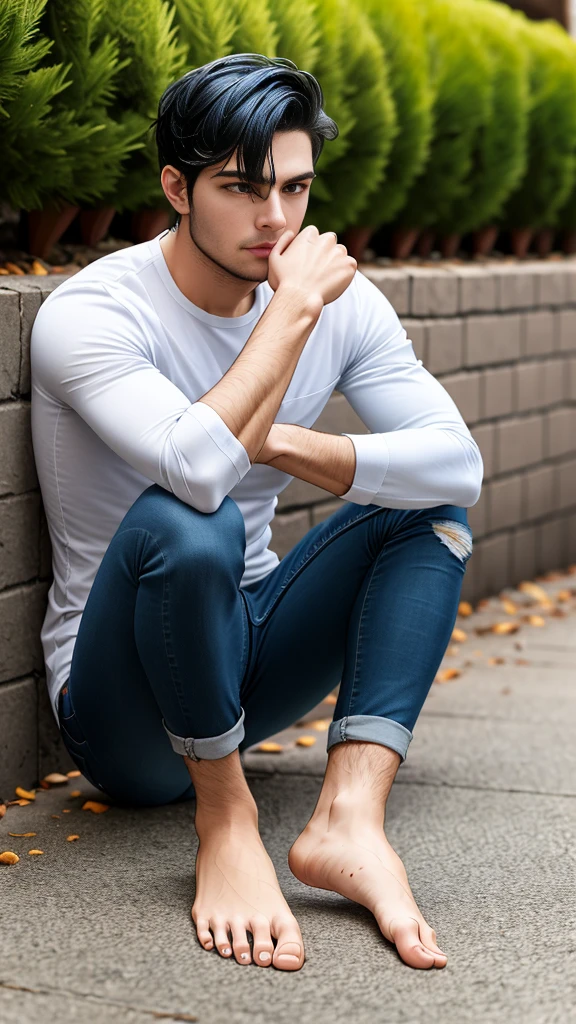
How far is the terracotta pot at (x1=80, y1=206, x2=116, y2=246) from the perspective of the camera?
10.4 ft

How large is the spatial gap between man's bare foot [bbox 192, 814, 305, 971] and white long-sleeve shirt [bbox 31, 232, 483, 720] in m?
0.50

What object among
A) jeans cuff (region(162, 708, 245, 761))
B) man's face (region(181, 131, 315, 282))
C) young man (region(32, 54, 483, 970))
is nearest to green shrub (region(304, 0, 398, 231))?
young man (region(32, 54, 483, 970))

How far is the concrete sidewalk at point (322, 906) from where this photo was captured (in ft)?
6.01

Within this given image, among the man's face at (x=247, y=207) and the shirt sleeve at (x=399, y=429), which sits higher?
the man's face at (x=247, y=207)

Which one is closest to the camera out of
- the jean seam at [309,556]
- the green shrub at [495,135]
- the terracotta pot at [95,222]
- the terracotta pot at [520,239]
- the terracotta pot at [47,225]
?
the jean seam at [309,556]

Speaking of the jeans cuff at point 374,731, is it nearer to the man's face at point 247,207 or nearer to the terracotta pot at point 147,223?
the man's face at point 247,207

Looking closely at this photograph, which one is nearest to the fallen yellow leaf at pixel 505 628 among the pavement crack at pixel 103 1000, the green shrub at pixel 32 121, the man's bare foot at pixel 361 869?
the green shrub at pixel 32 121

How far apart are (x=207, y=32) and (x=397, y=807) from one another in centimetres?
186

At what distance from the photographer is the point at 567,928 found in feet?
6.94

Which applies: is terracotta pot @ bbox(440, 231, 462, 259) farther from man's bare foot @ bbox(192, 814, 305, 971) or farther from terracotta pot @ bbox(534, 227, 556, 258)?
man's bare foot @ bbox(192, 814, 305, 971)

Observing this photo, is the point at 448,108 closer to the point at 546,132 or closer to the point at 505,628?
the point at 546,132

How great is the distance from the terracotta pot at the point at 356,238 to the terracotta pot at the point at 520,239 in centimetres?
116

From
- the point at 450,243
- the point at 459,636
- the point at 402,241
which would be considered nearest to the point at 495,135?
the point at 450,243

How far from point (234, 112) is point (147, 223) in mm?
1203
